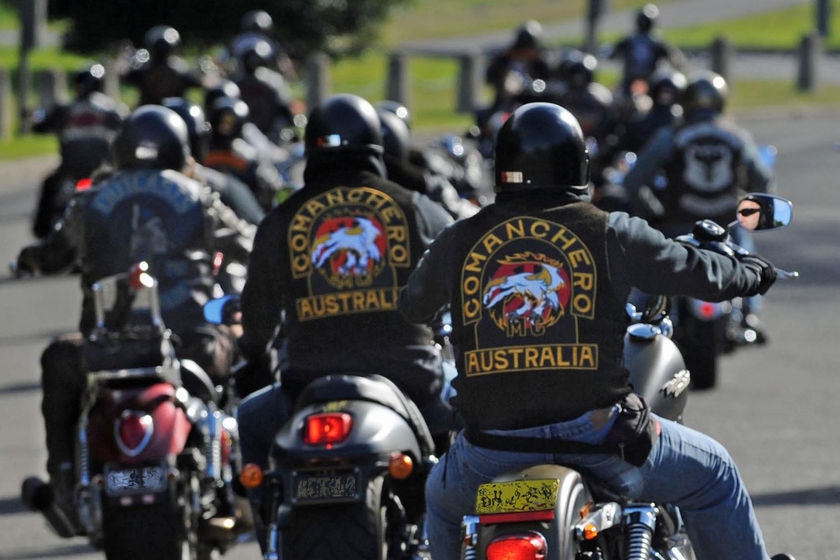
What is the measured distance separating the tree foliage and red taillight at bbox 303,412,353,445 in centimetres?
2998

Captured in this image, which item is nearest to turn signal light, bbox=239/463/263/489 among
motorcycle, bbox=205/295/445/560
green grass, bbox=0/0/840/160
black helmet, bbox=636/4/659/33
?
motorcycle, bbox=205/295/445/560

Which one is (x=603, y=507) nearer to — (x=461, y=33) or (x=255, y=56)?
(x=255, y=56)

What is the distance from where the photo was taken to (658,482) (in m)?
5.43

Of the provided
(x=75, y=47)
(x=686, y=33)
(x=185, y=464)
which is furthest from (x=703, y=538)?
(x=686, y=33)

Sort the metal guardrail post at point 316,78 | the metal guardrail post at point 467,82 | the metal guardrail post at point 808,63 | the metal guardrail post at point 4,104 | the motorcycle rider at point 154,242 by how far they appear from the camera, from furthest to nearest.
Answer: the metal guardrail post at point 808,63 < the metal guardrail post at point 467,82 < the metal guardrail post at point 316,78 < the metal guardrail post at point 4,104 < the motorcycle rider at point 154,242

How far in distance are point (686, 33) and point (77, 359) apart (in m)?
42.4

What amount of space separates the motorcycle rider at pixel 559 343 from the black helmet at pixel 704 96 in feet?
21.8

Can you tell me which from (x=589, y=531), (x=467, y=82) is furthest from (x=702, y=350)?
(x=467, y=82)

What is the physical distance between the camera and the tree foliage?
117ft

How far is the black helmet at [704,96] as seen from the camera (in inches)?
475

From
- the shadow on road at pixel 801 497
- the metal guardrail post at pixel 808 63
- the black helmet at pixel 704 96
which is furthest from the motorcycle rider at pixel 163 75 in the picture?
the metal guardrail post at pixel 808 63

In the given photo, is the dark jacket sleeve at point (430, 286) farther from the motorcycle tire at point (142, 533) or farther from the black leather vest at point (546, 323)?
the motorcycle tire at point (142, 533)

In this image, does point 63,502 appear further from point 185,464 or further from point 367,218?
point 367,218

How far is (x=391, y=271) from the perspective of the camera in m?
6.47
